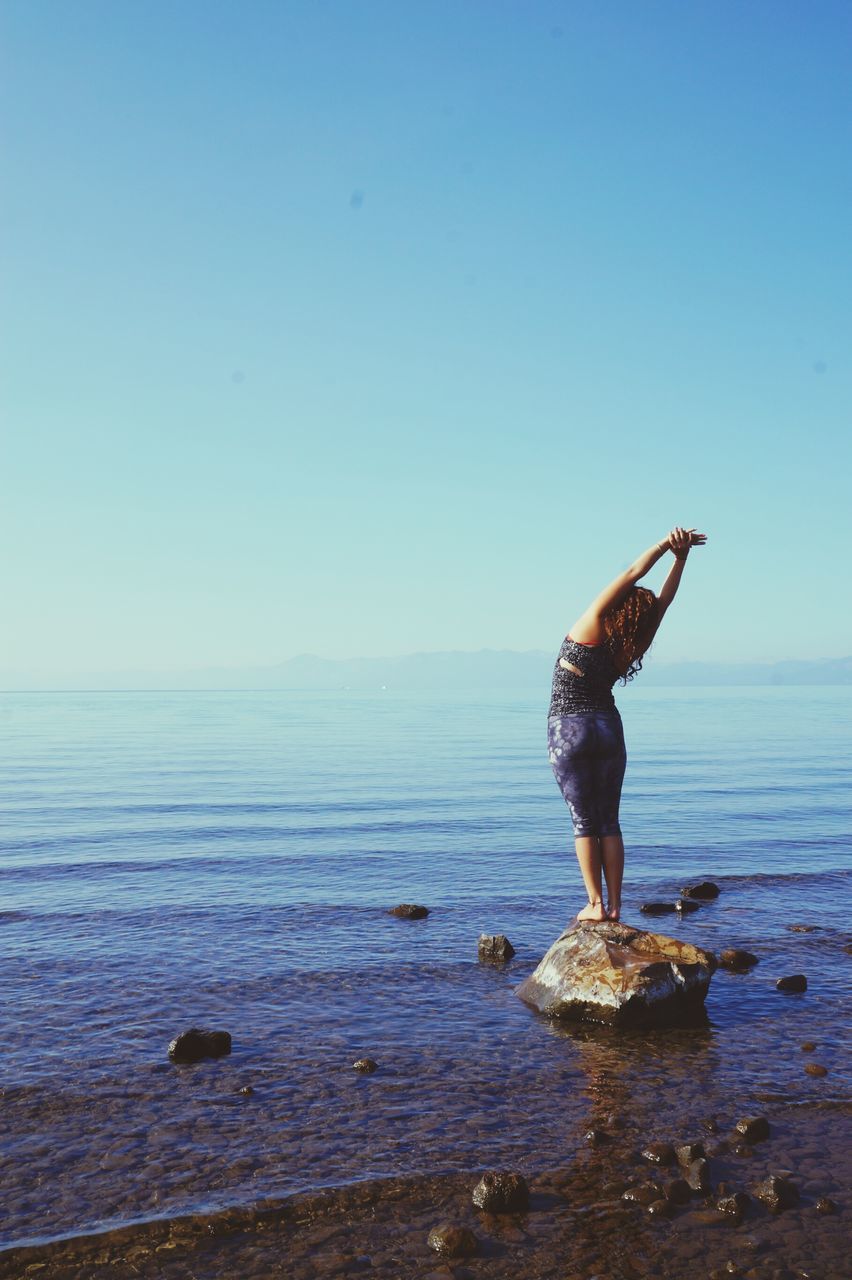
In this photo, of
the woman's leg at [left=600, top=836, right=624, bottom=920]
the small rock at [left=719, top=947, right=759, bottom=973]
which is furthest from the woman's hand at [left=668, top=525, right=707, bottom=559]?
the small rock at [left=719, top=947, right=759, bottom=973]

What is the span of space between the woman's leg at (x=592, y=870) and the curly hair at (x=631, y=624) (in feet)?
4.69

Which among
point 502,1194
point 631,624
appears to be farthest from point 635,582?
point 502,1194

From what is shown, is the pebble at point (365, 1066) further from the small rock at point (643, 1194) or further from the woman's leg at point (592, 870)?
the woman's leg at point (592, 870)

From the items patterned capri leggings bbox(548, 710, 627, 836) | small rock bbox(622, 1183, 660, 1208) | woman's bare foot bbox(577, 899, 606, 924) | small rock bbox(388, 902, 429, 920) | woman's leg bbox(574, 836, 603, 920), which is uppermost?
patterned capri leggings bbox(548, 710, 627, 836)

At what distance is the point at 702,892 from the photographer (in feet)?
38.2

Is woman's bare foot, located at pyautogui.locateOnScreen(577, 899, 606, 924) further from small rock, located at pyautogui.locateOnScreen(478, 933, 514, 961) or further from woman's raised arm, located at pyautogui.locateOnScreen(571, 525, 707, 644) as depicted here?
woman's raised arm, located at pyautogui.locateOnScreen(571, 525, 707, 644)

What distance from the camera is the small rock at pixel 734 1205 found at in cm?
438

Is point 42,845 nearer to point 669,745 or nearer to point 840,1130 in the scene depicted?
point 840,1130

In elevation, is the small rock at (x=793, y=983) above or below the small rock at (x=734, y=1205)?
below

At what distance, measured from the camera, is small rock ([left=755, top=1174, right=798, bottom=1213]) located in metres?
4.45

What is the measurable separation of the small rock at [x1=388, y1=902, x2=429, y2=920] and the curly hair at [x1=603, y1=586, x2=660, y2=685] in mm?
4128

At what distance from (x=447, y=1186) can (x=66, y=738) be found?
4599cm

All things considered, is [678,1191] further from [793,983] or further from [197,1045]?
[793,983]

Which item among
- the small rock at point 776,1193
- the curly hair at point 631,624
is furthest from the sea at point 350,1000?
the curly hair at point 631,624
